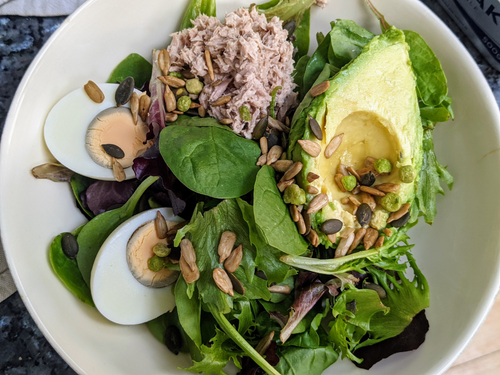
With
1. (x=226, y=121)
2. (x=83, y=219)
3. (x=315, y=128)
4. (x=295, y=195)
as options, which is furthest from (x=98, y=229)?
(x=315, y=128)

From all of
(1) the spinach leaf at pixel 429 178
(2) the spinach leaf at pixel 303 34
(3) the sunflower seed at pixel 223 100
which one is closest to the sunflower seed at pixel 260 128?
(3) the sunflower seed at pixel 223 100

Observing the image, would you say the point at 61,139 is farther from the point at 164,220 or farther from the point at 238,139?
the point at 238,139

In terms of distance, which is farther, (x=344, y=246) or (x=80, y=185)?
(x=80, y=185)

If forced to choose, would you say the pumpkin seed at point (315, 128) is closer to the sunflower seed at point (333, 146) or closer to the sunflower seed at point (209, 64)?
the sunflower seed at point (333, 146)

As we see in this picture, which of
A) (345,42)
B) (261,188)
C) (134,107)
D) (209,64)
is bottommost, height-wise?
(134,107)

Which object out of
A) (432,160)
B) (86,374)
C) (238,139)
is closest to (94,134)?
(238,139)

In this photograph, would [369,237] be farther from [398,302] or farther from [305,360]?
[305,360]
